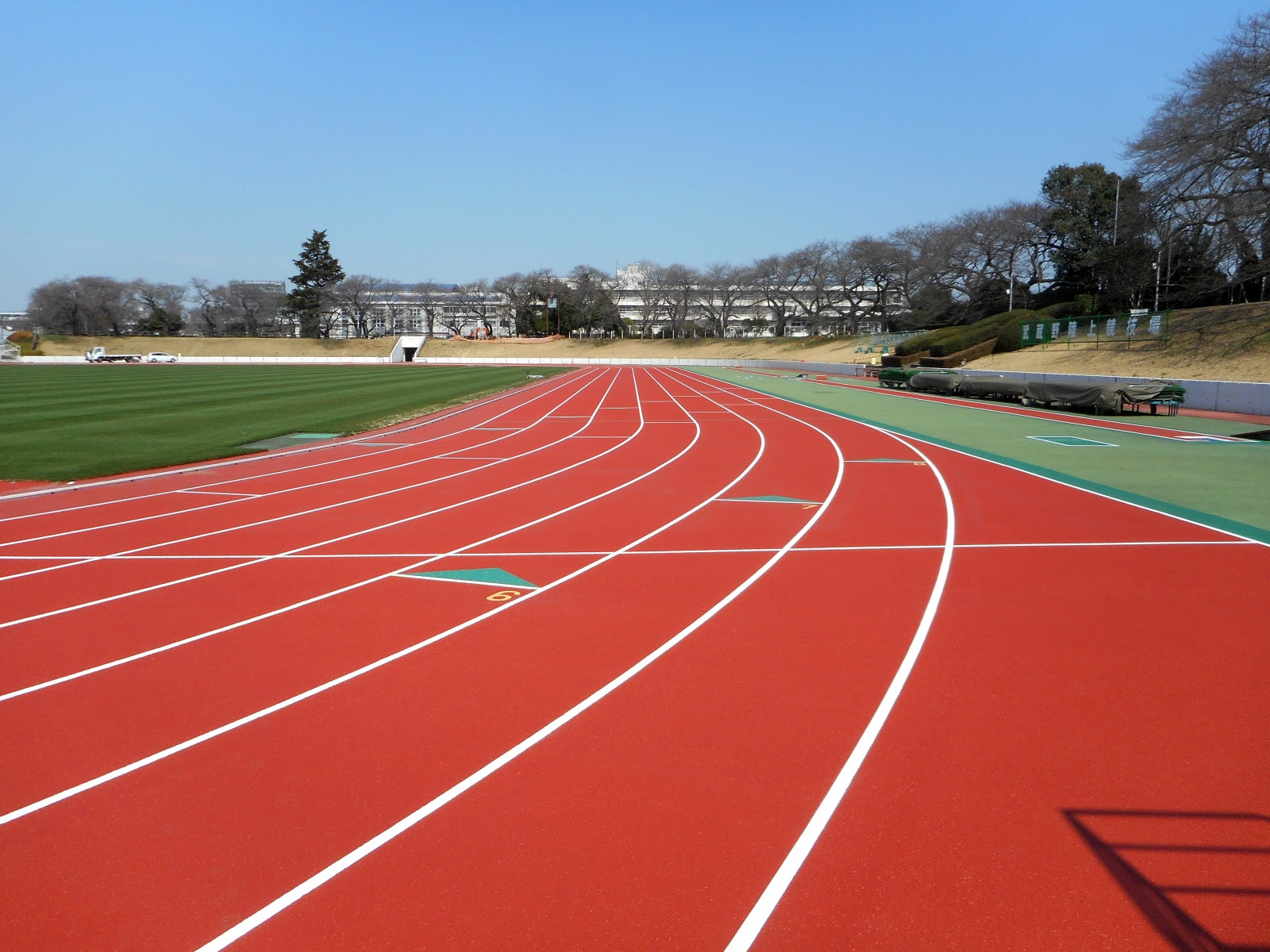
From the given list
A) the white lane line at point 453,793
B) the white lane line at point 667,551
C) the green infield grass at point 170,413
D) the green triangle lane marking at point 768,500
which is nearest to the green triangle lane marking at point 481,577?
the white lane line at point 667,551

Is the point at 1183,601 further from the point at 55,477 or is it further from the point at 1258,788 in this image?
the point at 55,477

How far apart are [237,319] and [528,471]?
11424 cm

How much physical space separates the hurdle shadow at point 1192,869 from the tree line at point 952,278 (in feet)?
106

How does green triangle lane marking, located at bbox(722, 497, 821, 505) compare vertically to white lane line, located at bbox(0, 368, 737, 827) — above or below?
below

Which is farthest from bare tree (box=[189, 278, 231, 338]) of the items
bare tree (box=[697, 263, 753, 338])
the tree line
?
bare tree (box=[697, 263, 753, 338])

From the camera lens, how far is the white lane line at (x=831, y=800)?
10.1 feet

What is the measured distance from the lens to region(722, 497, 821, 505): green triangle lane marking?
37.4 feet

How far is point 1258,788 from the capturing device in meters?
3.95

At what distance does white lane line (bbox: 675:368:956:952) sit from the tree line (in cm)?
3071

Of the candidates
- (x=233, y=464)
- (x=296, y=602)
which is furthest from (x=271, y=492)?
(x=296, y=602)

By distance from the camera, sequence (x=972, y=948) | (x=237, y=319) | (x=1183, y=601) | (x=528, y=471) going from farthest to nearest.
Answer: (x=237, y=319)
(x=528, y=471)
(x=1183, y=601)
(x=972, y=948)

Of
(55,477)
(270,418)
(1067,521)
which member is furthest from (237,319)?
(1067,521)

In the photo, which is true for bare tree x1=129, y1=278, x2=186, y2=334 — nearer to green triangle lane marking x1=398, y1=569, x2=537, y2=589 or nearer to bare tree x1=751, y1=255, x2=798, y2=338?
bare tree x1=751, y1=255, x2=798, y2=338

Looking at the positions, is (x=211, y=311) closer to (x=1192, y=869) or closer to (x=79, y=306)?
(x=79, y=306)
